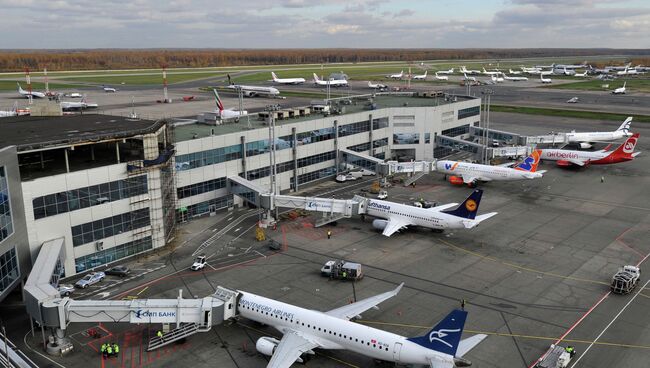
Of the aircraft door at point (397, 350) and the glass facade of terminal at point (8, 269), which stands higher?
the glass facade of terminal at point (8, 269)

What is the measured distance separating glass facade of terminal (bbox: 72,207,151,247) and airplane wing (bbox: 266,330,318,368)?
32.3 metres

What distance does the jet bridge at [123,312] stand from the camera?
46.4 metres

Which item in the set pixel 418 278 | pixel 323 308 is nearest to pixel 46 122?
pixel 323 308

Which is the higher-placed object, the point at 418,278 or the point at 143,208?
the point at 143,208

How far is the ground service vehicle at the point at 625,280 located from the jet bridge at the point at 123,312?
4166cm

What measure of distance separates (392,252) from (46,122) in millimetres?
59452

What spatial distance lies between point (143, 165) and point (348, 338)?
126 ft

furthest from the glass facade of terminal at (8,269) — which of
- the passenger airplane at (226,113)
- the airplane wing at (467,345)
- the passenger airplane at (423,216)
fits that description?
the passenger airplane at (226,113)

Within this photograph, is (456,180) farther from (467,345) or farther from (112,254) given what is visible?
(467,345)

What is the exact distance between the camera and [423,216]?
250 ft

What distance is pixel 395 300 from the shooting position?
56656 mm

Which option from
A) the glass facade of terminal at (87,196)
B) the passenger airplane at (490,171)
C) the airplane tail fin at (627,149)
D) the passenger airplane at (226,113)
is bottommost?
the passenger airplane at (490,171)

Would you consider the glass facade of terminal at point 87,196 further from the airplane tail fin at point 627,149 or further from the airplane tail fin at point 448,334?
the airplane tail fin at point 627,149

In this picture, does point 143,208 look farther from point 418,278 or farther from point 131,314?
point 418,278
